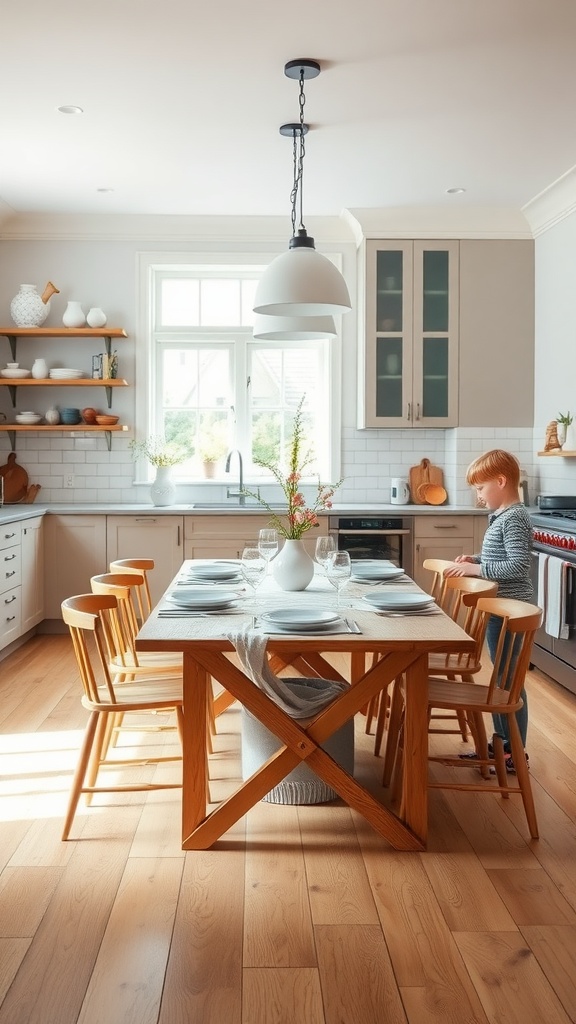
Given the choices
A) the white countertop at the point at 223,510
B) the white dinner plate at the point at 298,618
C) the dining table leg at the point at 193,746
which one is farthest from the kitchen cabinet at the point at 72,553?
the dining table leg at the point at 193,746

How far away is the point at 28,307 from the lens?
254 inches

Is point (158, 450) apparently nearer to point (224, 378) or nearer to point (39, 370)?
point (224, 378)

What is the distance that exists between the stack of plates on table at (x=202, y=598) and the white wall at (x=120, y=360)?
3375 mm

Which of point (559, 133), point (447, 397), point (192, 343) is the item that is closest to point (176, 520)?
point (192, 343)

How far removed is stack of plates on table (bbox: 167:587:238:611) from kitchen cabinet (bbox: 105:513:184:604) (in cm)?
264

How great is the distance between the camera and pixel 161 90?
4.29 m

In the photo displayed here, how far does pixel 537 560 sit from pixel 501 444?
1563mm

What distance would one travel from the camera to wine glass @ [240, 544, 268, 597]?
3.40m

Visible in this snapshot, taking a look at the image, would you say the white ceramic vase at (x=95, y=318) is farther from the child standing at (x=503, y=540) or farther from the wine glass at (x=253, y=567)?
the child standing at (x=503, y=540)

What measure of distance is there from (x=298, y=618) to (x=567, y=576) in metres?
2.20

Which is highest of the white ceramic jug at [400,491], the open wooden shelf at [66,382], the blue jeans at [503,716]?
the open wooden shelf at [66,382]

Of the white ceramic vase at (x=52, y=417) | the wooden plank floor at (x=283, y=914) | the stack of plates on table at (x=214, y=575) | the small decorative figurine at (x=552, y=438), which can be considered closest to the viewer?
the wooden plank floor at (x=283, y=914)

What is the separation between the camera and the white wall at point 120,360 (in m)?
6.62

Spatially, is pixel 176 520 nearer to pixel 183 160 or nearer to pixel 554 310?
pixel 183 160
